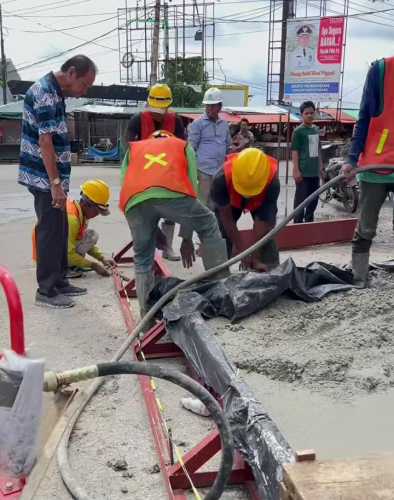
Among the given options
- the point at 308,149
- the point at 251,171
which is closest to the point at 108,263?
the point at 251,171

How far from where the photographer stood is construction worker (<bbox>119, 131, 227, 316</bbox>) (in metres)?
3.49

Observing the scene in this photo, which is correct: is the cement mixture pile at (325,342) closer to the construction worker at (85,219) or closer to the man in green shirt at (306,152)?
the construction worker at (85,219)

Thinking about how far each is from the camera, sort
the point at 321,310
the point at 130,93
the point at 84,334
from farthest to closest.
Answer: the point at 130,93 → the point at 84,334 → the point at 321,310

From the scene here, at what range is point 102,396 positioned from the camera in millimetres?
2984

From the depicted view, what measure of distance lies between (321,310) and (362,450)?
1272 mm

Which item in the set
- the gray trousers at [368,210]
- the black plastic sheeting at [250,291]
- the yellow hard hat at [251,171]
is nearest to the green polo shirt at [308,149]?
the gray trousers at [368,210]

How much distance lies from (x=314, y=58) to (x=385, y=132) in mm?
8020

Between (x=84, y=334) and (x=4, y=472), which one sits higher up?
(x=4, y=472)

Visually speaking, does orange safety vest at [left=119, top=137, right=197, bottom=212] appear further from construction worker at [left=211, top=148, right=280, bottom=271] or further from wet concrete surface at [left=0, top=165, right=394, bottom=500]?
wet concrete surface at [left=0, top=165, right=394, bottom=500]

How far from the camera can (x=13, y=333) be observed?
192 cm

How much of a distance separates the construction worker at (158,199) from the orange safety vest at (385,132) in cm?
118

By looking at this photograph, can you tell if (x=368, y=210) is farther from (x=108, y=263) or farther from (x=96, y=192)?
(x=108, y=263)

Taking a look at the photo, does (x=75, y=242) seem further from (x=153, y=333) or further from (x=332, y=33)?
(x=332, y=33)

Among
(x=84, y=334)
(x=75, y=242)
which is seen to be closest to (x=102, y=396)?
(x=84, y=334)
